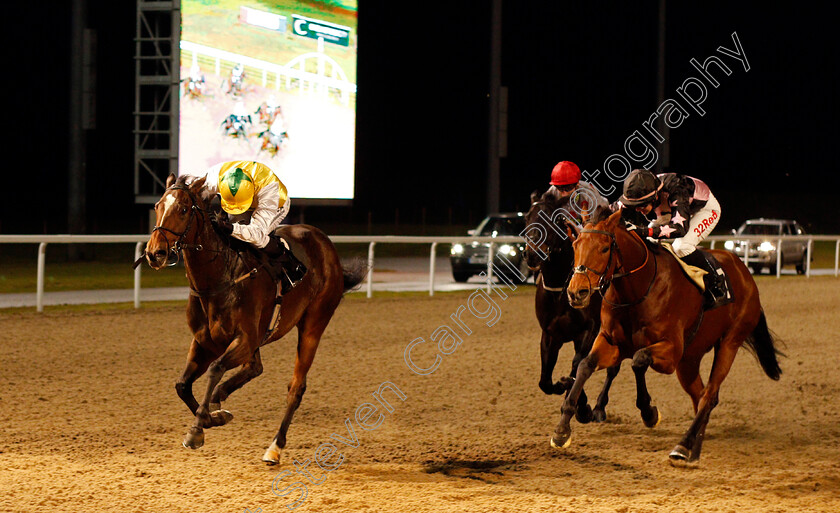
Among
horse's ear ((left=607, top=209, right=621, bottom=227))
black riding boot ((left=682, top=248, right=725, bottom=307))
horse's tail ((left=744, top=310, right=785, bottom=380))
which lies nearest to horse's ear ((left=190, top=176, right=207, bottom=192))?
horse's ear ((left=607, top=209, right=621, bottom=227))

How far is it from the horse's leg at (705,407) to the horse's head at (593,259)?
100 cm

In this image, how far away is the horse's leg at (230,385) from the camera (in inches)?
197

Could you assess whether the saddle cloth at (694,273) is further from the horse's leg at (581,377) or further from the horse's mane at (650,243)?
the horse's leg at (581,377)

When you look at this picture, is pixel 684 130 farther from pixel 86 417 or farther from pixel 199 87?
pixel 86 417

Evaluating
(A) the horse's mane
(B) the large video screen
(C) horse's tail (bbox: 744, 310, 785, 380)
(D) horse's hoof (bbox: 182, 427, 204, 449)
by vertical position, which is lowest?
(D) horse's hoof (bbox: 182, 427, 204, 449)

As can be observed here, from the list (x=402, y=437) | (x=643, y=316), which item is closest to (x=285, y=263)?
(x=402, y=437)

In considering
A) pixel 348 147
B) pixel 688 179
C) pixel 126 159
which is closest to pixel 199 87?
pixel 348 147

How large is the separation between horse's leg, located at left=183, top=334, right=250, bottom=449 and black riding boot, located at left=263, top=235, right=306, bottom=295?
55cm

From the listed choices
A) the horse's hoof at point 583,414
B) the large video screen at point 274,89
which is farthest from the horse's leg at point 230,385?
the large video screen at point 274,89

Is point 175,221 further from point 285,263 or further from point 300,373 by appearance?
point 300,373

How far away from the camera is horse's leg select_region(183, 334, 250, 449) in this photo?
4.75 meters

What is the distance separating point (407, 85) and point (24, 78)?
25.3 m

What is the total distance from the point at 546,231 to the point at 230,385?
2.17 metres

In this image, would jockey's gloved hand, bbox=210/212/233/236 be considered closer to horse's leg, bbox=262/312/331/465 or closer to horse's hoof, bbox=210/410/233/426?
horse's leg, bbox=262/312/331/465
